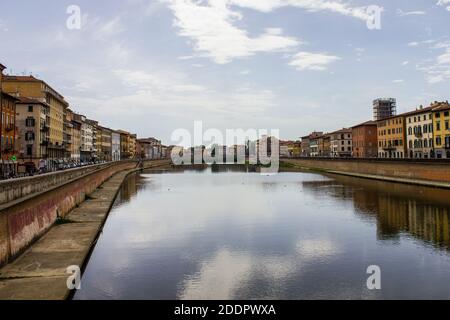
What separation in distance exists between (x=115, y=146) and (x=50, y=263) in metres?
168

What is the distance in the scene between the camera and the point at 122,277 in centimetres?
1922

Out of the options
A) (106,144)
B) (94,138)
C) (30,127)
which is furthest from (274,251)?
(106,144)

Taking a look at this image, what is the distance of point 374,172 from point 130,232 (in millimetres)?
61422

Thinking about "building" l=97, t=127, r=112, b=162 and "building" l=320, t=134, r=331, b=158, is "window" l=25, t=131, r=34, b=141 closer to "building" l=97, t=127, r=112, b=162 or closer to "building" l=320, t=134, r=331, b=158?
"building" l=97, t=127, r=112, b=162

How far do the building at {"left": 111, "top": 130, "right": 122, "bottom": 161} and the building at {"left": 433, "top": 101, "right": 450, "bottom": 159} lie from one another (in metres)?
131

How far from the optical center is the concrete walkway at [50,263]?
1502 centimetres

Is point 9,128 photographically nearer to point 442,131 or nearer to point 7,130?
point 7,130

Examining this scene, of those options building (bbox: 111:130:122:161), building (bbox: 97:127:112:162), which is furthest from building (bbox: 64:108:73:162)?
building (bbox: 111:130:122:161)

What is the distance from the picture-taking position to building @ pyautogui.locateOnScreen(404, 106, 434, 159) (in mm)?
80750

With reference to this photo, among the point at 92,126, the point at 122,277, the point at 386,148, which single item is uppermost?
the point at 92,126

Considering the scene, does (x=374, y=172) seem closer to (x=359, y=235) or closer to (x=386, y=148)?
(x=386, y=148)

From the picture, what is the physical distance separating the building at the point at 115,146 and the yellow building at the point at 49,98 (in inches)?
3181
